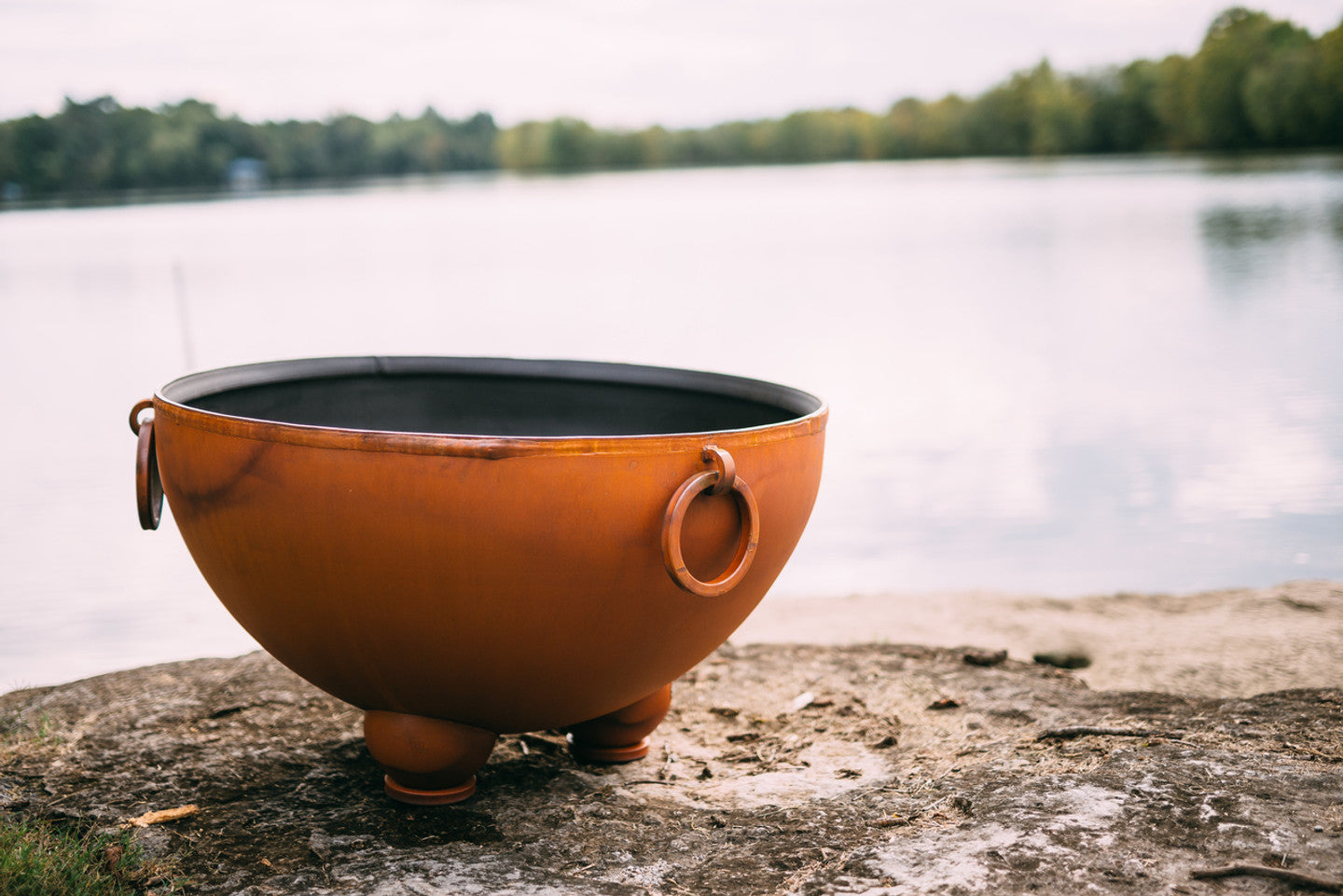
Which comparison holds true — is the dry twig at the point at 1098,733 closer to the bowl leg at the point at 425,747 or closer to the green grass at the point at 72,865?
the bowl leg at the point at 425,747

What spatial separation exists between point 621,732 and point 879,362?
6408mm

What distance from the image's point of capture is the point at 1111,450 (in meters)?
5.72

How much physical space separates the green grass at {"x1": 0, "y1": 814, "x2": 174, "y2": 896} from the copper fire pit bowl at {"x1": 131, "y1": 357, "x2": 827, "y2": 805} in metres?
0.39

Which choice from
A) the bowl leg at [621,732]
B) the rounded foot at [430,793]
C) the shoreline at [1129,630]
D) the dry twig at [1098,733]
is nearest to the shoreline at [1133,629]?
the shoreline at [1129,630]

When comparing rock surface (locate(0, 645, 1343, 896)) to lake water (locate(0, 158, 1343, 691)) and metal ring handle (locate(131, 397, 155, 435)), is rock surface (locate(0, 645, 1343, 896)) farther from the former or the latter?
lake water (locate(0, 158, 1343, 691))

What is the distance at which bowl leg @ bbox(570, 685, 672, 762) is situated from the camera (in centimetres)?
221

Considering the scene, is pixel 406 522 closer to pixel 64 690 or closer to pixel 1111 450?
pixel 64 690

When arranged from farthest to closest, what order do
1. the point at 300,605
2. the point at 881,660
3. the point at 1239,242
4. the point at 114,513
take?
1. the point at 1239,242
2. the point at 114,513
3. the point at 881,660
4. the point at 300,605

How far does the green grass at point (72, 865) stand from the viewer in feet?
5.50

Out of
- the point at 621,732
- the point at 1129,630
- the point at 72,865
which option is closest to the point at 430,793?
the point at 621,732

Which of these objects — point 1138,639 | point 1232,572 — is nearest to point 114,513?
point 1138,639

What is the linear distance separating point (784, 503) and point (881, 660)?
121 centimetres

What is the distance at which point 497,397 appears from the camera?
8.31ft

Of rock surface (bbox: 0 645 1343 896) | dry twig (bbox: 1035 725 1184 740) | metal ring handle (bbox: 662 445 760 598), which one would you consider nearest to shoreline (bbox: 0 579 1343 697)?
rock surface (bbox: 0 645 1343 896)
